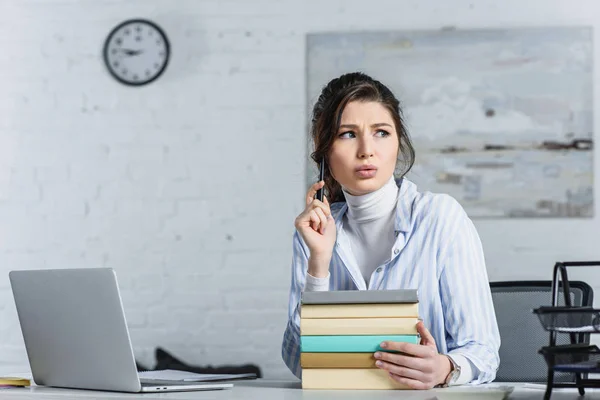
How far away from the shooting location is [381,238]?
1.74m

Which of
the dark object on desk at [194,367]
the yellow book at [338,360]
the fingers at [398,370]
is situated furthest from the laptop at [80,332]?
the dark object on desk at [194,367]

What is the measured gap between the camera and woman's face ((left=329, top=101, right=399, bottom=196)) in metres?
1.65

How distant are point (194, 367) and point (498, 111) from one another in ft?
5.30

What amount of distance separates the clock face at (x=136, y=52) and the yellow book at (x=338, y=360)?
7.94 feet

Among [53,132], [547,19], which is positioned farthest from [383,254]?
[53,132]

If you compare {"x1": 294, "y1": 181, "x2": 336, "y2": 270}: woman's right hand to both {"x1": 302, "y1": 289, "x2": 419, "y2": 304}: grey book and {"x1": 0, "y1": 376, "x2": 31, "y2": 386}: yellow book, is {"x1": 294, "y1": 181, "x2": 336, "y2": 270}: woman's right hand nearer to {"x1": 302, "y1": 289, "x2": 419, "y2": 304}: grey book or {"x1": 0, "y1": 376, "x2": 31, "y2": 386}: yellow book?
{"x1": 302, "y1": 289, "x2": 419, "y2": 304}: grey book

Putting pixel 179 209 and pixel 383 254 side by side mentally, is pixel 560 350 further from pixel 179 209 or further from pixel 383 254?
pixel 179 209

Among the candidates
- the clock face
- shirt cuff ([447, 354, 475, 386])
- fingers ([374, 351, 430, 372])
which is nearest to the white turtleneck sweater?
shirt cuff ([447, 354, 475, 386])

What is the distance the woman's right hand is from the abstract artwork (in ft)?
5.56

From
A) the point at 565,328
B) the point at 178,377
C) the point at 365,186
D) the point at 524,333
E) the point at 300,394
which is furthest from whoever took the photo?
the point at 524,333

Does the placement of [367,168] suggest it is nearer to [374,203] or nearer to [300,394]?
[374,203]

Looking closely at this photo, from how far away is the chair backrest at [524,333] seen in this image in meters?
2.06

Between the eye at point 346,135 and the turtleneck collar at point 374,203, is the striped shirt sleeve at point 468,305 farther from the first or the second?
the eye at point 346,135

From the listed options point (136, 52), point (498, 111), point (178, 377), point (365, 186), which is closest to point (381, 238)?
point (365, 186)
